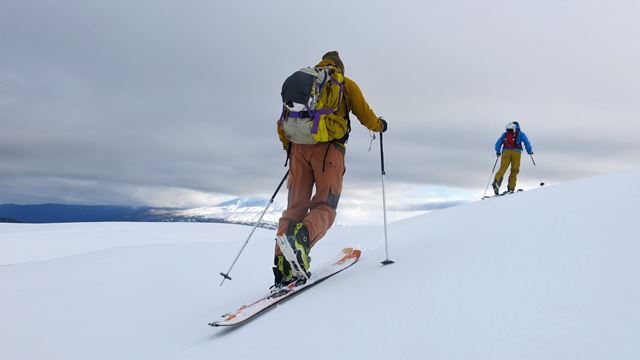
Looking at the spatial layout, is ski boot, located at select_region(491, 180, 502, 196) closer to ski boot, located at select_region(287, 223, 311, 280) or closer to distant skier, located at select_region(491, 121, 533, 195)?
distant skier, located at select_region(491, 121, 533, 195)

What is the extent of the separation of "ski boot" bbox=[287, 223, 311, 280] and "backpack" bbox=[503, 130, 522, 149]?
36.3ft

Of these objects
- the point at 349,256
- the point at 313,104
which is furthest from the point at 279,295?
the point at 313,104

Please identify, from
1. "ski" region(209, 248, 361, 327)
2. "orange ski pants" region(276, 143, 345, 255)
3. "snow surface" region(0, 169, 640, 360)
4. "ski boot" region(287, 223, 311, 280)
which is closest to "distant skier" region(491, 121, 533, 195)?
"snow surface" region(0, 169, 640, 360)

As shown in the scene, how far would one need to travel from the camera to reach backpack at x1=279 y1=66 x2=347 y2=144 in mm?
4453

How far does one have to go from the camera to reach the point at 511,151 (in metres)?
13.0

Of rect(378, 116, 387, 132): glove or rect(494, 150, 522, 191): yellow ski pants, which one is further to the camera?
rect(494, 150, 522, 191): yellow ski pants

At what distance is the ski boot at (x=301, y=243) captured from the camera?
4.27m

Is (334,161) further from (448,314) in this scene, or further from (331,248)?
(331,248)

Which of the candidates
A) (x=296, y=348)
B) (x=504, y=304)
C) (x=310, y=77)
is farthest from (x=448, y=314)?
(x=310, y=77)

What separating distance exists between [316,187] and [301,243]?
84 centimetres

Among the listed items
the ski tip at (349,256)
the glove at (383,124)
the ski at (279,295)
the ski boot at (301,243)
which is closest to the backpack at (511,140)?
the glove at (383,124)

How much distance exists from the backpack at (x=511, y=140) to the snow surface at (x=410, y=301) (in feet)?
27.0

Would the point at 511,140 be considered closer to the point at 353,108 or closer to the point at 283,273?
the point at 353,108

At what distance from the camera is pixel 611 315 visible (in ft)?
6.48
